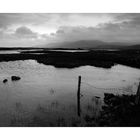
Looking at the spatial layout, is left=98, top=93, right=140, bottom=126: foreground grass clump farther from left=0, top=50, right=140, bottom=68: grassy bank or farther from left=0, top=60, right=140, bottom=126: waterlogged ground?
left=0, top=50, right=140, bottom=68: grassy bank

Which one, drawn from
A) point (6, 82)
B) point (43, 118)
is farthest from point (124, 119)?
point (6, 82)

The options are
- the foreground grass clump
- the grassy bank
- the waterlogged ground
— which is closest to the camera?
the foreground grass clump

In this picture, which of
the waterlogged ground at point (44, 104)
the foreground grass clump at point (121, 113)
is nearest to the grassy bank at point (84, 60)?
the waterlogged ground at point (44, 104)

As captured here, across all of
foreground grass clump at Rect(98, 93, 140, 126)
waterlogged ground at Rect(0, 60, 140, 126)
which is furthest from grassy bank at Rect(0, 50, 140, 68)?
foreground grass clump at Rect(98, 93, 140, 126)

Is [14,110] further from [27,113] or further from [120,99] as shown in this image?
[120,99]

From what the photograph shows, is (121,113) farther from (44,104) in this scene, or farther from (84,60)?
(84,60)

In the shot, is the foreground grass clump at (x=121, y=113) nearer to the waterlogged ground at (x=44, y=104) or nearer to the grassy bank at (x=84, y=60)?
the waterlogged ground at (x=44, y=104)

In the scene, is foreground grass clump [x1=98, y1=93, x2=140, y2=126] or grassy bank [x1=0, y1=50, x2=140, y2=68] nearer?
foreground grass clump [x1=98, y1=93, x2=140, y2=126]

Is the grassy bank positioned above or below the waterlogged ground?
above

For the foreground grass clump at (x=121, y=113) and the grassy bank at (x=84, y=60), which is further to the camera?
the grassy bank at (x=84, y=60)
